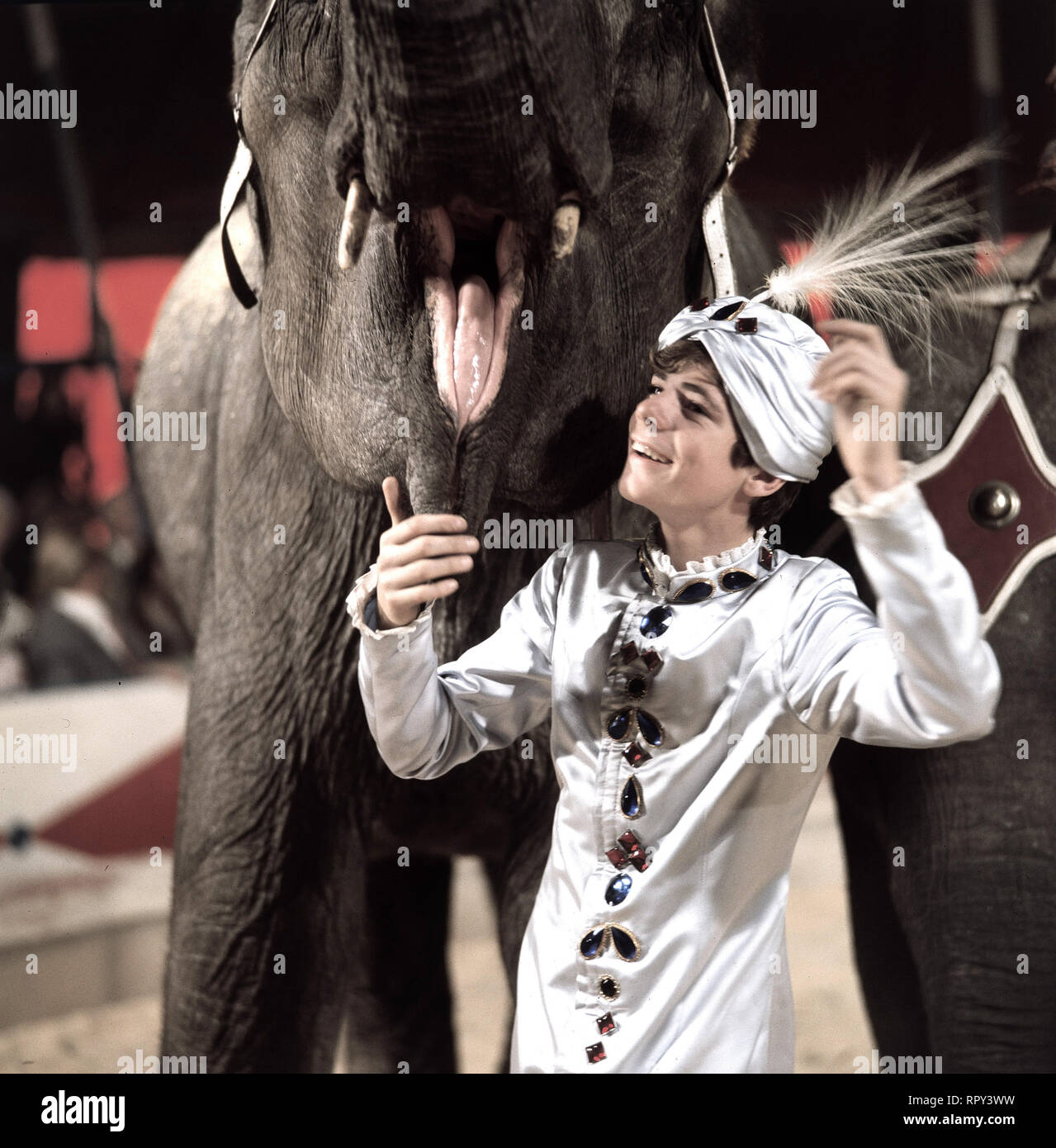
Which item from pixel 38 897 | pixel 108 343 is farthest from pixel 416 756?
pixel 38 897

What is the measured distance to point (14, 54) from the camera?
4.70 feet

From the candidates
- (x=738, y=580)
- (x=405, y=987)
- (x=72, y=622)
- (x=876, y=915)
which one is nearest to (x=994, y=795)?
(x=876, y=915)

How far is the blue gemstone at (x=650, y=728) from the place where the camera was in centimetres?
85

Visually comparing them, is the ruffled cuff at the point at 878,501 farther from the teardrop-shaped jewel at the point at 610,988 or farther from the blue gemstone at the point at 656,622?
the teardrop-shaped jewel at the point at 610,988

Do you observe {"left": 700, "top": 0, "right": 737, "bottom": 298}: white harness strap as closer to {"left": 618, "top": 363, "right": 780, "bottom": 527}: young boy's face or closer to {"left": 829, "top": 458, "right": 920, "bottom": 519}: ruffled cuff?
{"left": 618, "top": 363, "right": 780, "bottom": 527}: young boy's face

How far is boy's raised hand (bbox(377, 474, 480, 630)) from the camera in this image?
79 centimetres

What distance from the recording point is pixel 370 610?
2.71 feet

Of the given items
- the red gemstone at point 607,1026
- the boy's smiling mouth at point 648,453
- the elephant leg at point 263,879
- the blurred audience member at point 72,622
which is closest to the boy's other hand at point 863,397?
the boy's smiling mouth at point 648,453

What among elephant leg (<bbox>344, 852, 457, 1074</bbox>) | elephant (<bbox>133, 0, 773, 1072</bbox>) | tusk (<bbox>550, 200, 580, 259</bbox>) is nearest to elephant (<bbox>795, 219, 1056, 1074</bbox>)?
elephant (<bbox>133, 0, 773, 1072</bbox>)

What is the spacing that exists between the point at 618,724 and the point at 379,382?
0.25 metres

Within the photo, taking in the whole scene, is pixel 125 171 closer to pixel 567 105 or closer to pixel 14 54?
pixel 14 54

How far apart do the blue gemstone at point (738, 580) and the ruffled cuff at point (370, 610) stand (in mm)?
179

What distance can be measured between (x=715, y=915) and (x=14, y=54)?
1.10m

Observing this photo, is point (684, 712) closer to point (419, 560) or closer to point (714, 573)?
point (714, 573)
